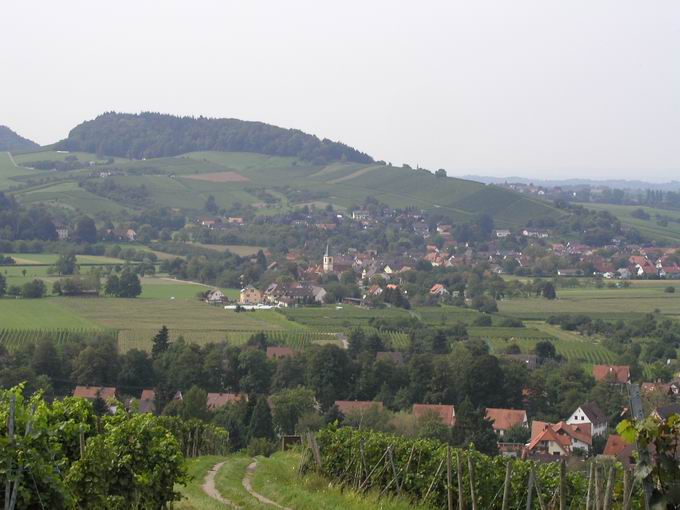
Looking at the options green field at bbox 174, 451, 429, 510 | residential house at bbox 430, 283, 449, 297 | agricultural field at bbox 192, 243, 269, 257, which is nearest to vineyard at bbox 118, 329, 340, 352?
residential house at bbox 430, 283, 449, 297

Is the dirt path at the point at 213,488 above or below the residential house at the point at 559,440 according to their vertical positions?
above

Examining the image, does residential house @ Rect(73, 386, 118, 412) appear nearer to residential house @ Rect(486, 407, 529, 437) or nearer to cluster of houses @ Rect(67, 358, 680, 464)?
cluster of houses @ Rect(67, 358, 680, 464)

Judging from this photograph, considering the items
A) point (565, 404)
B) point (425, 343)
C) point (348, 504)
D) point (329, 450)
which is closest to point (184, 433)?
point (329, 450)

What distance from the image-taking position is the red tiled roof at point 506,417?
37750 mm

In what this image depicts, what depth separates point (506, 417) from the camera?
127 ft

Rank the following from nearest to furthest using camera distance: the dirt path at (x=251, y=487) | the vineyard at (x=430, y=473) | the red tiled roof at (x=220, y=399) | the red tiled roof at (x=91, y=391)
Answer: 1. the dirt path at (x=251, y=487)
2. the vineyard at (x=430, y=473)
3. the red tiled roof at (x=220, y=399)
4. the red tiled roof at (x=91, y=391)

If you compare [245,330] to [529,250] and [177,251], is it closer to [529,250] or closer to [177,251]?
[177,251]

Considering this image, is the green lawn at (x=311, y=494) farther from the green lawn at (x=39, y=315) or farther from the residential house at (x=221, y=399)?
Answer: the green lawn at (x=39, y=315)

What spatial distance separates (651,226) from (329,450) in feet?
403

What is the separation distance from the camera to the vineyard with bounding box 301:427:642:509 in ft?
43.9

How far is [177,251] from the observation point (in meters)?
97.8

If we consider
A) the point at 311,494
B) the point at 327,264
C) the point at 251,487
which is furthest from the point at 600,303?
the point at 311,494

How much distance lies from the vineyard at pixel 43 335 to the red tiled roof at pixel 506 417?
63.6ft

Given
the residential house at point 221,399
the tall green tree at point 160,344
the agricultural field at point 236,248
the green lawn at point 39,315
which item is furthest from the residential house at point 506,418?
the agricultural field at point 236,248
